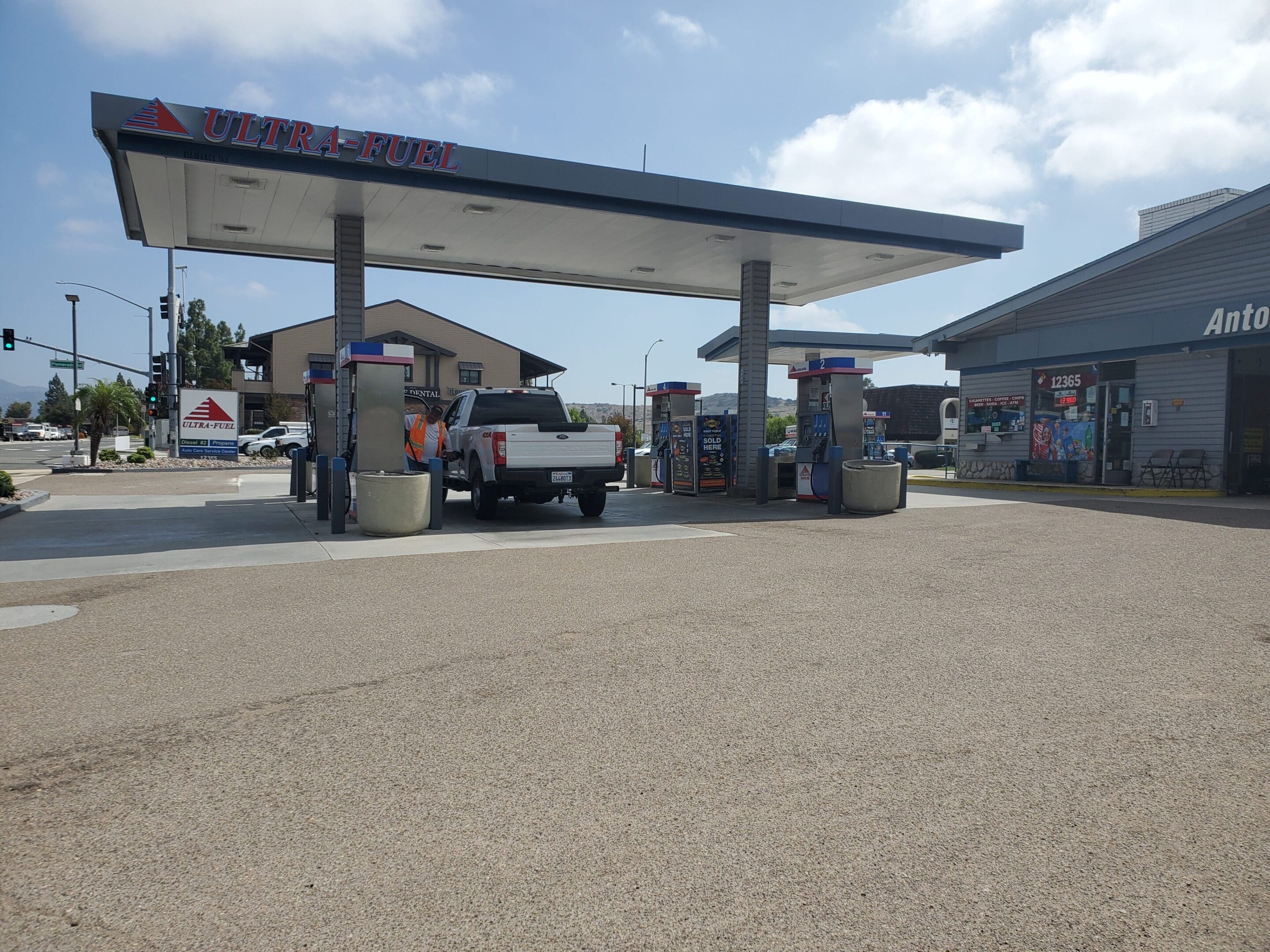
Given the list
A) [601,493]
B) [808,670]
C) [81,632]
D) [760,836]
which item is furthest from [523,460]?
[760,836]

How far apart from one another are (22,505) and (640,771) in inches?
635

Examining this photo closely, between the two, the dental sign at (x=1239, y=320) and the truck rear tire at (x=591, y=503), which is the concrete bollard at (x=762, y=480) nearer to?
the truck rear tire at (x=591, y=503)

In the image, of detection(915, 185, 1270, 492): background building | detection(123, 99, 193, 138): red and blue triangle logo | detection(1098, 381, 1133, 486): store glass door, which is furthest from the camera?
detection(1098, 381, 1133, 486): store glass door

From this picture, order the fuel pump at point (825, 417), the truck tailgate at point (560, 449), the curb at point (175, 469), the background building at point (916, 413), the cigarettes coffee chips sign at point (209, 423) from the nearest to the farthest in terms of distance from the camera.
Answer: the truck tailgate at point (560, 449)
the fuel pump at point (825, 417)
the curb at point (175, 469)
the cigarettes coffee chips sign at point (209, 423)
the background building at point (916, 413)

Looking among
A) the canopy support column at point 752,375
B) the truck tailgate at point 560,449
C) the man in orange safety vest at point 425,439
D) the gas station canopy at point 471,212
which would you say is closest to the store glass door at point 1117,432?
the gas station canopy at point 471,212

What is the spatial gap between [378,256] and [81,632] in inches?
565

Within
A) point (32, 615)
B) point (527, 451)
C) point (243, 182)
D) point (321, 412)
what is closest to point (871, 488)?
point (527, 451)

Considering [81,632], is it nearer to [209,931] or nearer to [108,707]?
[108,707]

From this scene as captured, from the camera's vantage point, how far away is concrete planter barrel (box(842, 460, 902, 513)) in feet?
48.5

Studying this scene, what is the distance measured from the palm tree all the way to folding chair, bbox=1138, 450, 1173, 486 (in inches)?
1296

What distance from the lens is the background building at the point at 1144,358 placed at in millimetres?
17719

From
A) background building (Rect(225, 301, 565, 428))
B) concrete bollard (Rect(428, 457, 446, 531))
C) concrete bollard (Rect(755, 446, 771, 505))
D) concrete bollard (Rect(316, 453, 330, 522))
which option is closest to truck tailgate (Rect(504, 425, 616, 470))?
concrete bollard (Rect(428, 457, 446, 531))

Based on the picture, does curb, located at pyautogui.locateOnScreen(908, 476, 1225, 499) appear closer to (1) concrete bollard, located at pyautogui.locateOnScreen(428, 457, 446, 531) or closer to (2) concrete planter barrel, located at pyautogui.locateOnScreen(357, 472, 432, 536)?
(1) concrete bollard, located at pyautogui.locateOnScreen(428, 457, 446, 531)

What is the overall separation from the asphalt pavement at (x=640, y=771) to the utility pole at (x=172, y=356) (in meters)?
32.2
